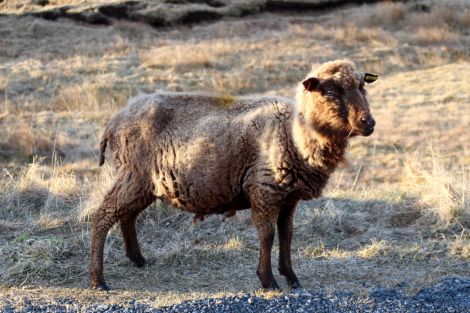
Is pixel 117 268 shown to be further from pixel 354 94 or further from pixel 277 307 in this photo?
pixel 354 94

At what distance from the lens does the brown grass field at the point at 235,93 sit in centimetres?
748

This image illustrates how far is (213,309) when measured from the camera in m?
5.83

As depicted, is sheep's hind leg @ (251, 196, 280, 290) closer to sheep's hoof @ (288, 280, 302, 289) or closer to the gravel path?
sheep's hoof @ (288, 280, 302, 289)

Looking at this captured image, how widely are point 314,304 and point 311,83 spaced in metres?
1.88

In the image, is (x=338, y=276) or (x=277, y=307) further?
(x=338, y=276)

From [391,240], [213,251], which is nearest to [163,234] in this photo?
[213,251]

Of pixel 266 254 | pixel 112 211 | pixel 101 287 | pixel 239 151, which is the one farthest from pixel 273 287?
pixel 112 211

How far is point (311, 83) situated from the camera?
6172 millimetres

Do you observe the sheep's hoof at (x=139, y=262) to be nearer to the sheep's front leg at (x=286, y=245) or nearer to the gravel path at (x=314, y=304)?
the gravel path at (x=314, y=304)

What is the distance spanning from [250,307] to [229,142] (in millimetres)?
1622

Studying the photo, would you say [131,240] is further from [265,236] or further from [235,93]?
[235,93]

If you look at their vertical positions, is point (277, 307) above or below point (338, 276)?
above

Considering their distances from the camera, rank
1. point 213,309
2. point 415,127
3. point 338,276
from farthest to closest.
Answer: point 415,127 → point 338,276 → point 213,309

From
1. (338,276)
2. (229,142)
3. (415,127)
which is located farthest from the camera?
(415,127)
